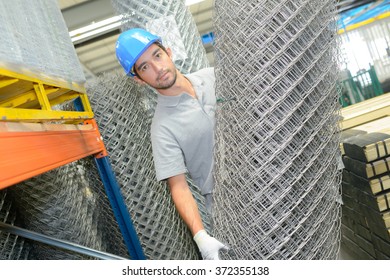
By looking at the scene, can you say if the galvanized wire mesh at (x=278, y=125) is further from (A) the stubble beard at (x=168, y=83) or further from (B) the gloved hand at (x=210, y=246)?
(A) the stubble beard at (x=168, y=83)

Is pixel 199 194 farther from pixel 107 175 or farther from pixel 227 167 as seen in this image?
pixel 227 167

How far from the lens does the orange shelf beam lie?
98 centimetres

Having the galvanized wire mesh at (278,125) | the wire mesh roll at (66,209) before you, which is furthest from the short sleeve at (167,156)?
the galvanized wire mesh at (278,125)

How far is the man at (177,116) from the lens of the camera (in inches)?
67.7

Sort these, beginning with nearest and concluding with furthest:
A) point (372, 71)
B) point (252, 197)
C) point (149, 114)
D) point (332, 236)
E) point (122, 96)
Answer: point (252, 197) → point (332, 236) → point (122, 96) → point (149, 114) → point (372, 71)

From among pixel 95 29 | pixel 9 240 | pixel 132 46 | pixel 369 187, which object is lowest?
pixel 369 187

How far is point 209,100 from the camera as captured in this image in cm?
197

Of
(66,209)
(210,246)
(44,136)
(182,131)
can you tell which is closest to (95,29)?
(66,209)

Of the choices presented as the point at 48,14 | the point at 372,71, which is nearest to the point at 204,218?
the point at 48,14

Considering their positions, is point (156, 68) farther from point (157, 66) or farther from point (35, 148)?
point (35, 148)

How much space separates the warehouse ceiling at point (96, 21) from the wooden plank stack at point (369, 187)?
1653 millimetres

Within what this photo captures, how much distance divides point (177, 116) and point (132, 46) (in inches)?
16.6

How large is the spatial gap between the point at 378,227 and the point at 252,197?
166 cm

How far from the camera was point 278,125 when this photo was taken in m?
1.04
